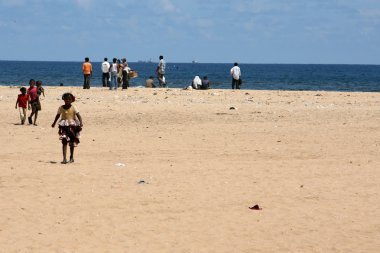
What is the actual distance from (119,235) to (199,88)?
2958cm

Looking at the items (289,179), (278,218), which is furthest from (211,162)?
(278,218)

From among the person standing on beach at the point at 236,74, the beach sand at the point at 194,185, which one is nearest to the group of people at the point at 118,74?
the person standing on beach at the point at 236,74

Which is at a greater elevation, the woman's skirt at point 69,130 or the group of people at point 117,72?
the group of people at point 117,72

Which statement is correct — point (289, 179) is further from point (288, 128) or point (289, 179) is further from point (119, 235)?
point (288, 128)

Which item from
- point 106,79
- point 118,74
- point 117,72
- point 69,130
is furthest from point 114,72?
point 69,130

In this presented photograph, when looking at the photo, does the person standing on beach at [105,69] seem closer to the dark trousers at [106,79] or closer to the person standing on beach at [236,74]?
the dark trousers at [106,79]

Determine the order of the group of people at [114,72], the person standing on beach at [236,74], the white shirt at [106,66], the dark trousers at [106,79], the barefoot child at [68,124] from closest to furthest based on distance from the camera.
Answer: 1. the barefoot child at [68,124]
2. the group of people at [114,72]
3. the white shirt at [106,66]
4. the dark trousers at [106,79]
5. the person standing on beach at [236,74]

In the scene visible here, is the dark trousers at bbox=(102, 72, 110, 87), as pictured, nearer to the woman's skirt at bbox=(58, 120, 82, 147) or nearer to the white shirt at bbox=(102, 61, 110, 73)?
the white shirt at bbox=(102, 61, 110, 73)

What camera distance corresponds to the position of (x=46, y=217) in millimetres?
9766

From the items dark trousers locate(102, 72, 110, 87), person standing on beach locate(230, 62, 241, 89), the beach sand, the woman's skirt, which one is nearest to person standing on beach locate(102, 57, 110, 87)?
dark trousers locate(102, 72, 110, 87)

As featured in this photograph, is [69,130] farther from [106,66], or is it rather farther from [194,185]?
[106,66]

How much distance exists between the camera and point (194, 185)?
39.7 ft

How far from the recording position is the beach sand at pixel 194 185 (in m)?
8.90

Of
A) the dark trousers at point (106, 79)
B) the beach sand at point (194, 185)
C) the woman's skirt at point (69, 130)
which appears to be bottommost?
the beach sand at point (194, 185)
